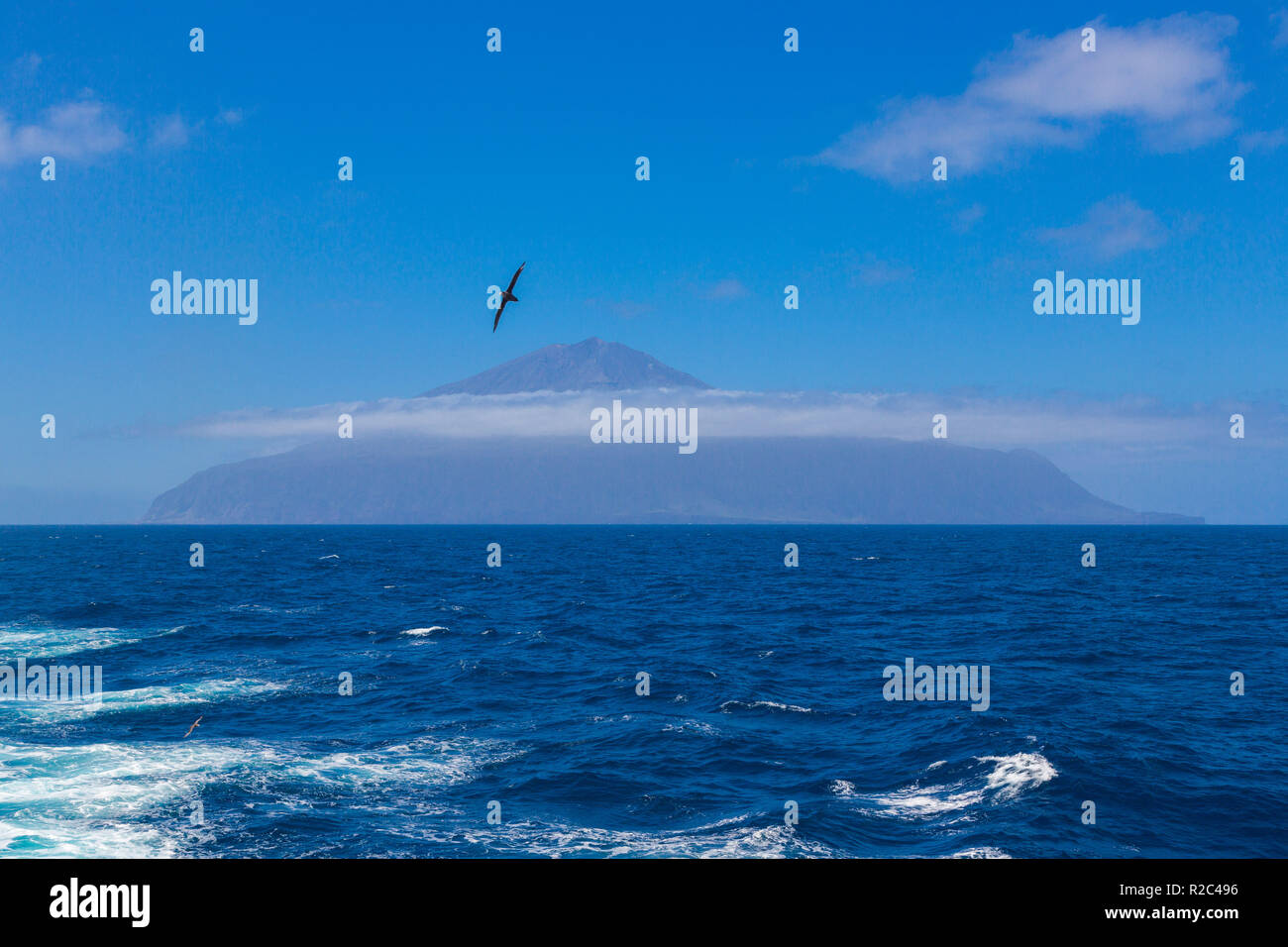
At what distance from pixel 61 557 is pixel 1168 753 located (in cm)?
18601

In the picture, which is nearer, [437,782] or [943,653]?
[437,782]

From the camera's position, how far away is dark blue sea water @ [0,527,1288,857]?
23.8 meters

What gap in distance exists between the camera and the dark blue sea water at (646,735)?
23.8 meters

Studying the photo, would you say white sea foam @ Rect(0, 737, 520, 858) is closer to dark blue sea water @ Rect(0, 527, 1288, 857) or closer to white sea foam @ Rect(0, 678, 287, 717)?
dark blue sea water @ Rect(0, 527, 1288, 857)

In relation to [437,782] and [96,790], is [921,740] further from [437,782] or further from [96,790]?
[96,790]

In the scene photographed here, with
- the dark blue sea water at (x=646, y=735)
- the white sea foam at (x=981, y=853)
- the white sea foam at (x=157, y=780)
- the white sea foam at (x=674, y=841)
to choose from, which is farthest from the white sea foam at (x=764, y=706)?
the white sea foam at (x=981, y=853)

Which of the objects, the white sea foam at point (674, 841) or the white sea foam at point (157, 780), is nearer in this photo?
the white sea foam at point (674, 841)

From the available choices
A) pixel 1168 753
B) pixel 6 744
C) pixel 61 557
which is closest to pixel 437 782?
pixel 6 744

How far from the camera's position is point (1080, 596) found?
8556cm

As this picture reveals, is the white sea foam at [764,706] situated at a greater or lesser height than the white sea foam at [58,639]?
lesser
